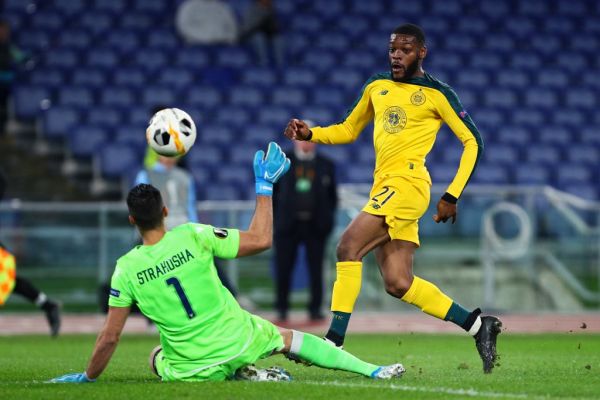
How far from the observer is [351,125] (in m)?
8.19

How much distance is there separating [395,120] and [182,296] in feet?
7.14

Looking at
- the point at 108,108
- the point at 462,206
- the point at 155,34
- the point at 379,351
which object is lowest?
the point at 379,351

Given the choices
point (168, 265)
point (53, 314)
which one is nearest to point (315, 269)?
point (53, 314)

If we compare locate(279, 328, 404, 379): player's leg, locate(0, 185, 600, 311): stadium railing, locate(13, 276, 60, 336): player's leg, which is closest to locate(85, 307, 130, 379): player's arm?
locate(279, 328, 404, 379): player's leg

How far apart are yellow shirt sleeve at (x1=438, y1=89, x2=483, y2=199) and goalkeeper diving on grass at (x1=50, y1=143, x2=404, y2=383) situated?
1.55 metres

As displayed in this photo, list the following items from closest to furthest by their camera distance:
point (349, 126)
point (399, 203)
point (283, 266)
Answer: point (399, 203) → point (349, 126) → point (283, 266)

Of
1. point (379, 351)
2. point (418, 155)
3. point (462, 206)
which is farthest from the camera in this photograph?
point (462, 206)

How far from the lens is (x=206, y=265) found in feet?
21.0

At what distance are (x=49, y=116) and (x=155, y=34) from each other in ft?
9.71

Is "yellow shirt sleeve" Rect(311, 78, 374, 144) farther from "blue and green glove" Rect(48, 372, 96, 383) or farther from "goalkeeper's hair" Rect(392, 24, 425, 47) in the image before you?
"blue and green glove" Rect(48, 372, 96, 383)

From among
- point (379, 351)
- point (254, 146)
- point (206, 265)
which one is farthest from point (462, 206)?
point (206, 265)

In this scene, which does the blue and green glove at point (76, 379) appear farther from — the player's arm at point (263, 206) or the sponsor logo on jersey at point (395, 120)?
the sponsor logo on jersey at point (395, 120)

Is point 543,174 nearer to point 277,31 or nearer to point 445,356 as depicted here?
point 277,31

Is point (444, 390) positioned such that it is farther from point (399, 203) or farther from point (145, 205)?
point (145, 205)
